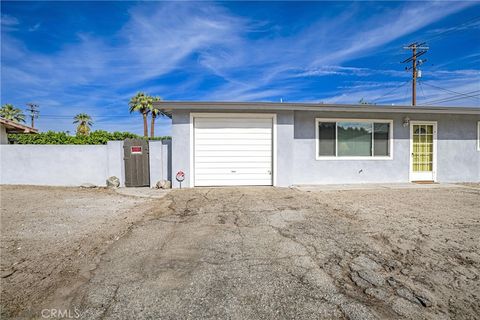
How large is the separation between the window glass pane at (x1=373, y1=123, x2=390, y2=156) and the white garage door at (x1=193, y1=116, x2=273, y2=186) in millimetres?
4006

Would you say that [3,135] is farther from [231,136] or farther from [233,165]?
[233,165]

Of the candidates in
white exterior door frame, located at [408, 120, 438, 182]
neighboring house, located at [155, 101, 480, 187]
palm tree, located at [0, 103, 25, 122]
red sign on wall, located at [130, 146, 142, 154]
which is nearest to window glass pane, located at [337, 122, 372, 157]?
neighboring house, located at [155, 101, 480, 187]

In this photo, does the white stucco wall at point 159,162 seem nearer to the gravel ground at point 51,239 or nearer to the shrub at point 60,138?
the gravel ground at point 51,239

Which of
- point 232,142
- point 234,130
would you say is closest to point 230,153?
point 232,142

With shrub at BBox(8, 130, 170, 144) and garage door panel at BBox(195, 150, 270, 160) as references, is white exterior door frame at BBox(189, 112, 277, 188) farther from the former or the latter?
shrub at BBox(8, 130, 170, 144)

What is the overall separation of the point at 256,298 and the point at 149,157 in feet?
25.3

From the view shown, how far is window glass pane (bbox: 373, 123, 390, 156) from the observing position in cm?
932

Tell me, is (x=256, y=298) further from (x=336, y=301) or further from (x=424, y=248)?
(x=424, y=248)

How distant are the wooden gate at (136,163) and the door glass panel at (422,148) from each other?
10.1 meters

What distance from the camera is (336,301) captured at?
2.21 metres

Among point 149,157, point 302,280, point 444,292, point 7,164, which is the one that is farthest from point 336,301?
point 7,164

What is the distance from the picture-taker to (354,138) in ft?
30.3

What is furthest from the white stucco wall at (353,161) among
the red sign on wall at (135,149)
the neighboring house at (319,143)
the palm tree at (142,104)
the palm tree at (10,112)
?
the palm tree at (10,112)

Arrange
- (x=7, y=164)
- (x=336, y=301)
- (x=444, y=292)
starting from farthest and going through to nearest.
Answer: (x=7, y=164) → (x=444, y=292) → (x=336, y=301)
